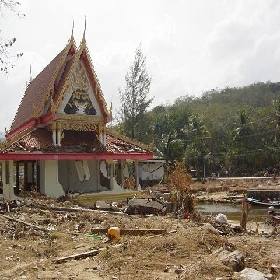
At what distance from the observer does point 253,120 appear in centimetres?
5319

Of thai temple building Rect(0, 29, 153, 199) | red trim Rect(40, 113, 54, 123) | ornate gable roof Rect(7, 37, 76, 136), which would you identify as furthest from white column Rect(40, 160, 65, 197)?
ornate gable roof Rect(7, 37, 76, 136)

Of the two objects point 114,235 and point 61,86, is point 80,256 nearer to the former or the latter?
point 114,235

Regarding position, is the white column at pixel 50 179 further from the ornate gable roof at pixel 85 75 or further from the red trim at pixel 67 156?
the ornate gable roof at pixel 85 75

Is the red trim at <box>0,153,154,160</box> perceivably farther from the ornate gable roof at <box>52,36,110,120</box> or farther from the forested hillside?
Result: the forested hillside

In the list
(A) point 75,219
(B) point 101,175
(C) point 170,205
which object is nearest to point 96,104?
(B) point 101,175

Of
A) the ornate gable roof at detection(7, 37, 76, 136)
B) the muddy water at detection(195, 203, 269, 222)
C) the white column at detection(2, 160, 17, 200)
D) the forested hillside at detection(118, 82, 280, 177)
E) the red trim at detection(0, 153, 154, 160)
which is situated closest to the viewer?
the red trim at detection(0, 153, 154, 160)

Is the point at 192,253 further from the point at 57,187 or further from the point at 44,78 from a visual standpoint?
the point at 44,78

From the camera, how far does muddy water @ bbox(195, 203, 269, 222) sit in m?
24.3

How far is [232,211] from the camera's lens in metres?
27.1

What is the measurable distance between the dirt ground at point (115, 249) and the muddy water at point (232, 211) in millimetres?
12217

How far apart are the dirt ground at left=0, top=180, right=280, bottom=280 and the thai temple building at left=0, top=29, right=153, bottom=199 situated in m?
4.74

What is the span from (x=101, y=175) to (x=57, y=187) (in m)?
3.11

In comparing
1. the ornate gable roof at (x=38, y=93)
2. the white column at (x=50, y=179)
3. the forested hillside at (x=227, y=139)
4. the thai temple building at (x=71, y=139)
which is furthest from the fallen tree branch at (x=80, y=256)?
the forested hillside at (x=227, y=139)

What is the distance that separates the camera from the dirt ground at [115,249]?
7.20m
